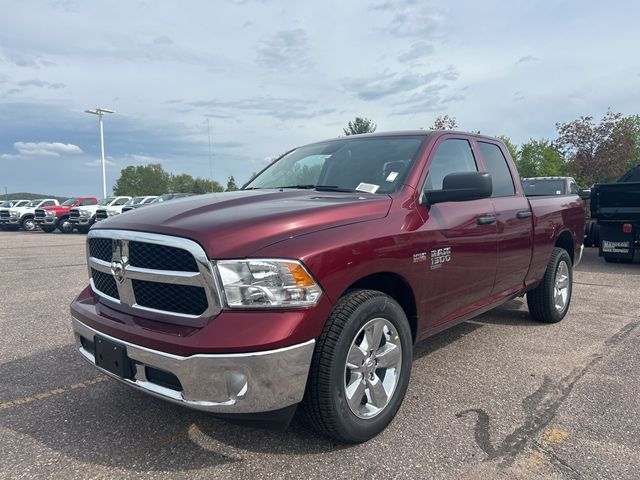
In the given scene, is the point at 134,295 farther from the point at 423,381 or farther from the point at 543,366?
the point at 543,366

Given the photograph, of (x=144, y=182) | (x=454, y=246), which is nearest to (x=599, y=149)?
(x=454, y=246)

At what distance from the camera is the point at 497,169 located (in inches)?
179

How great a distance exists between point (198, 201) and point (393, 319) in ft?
4.69

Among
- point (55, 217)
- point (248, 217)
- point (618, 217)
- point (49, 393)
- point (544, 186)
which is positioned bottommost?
point (49, 393)

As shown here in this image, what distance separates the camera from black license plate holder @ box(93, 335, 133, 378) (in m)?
2.53

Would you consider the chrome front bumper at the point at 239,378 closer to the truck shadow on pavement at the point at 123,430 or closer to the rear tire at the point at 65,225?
the truck shadow on pavement at the point at 123,430

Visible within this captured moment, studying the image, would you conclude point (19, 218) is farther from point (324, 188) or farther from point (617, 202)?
point (324, 188)

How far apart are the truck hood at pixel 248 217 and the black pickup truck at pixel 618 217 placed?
779 centimetres

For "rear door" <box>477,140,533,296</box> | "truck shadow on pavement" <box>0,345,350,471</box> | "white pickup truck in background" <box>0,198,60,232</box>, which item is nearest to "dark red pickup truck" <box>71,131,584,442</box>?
"rear door" <box>477,140,533,296</box>

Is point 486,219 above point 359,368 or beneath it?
above

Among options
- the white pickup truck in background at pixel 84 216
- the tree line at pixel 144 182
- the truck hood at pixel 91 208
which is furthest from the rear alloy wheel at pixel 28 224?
the tree line at pixel 144 182

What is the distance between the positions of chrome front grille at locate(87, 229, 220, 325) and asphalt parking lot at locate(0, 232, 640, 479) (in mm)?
804

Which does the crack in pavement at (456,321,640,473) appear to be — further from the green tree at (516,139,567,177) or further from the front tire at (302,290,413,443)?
the green tree at (516,139,567,177)

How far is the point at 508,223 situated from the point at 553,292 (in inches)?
57.3
